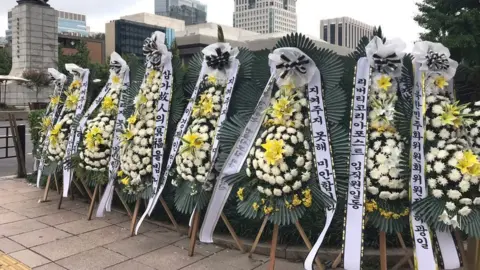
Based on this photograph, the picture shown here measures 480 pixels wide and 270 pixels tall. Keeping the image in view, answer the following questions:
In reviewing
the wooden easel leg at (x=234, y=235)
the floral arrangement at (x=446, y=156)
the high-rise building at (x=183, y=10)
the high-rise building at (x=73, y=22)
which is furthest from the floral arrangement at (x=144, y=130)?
the high-rise building at (x=73, y=22)

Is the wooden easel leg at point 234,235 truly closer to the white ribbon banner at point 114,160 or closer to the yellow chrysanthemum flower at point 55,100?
the white ribbon banner at point 114,160

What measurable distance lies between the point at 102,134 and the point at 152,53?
1226mm

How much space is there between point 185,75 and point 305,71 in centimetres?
174

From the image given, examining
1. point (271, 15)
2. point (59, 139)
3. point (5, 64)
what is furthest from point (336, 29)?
point (5, 64)

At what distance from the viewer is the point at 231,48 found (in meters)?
4.26

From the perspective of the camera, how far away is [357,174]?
3283 mm

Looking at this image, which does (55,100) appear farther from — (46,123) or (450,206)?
(450,206)

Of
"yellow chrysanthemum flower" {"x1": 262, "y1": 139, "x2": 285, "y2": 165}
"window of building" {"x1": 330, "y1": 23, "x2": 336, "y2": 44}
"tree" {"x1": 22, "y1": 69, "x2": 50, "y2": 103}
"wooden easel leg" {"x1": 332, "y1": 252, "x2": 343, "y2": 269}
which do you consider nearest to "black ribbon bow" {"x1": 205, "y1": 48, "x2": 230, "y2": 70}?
"yellow chrysanthemum flower" {"x1": 262, "y1": 139, "x2": 285, "y2": 165}

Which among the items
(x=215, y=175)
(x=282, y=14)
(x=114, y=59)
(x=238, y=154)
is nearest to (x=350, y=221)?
(x=238, y=154)

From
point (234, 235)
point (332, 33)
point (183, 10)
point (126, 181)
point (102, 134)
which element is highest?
point (183, 10)

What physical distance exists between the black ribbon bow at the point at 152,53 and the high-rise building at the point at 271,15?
1317 inches

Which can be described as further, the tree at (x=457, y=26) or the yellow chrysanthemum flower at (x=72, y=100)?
the tree at (x=457, y=26)

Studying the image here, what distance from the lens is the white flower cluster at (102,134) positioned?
5258mm

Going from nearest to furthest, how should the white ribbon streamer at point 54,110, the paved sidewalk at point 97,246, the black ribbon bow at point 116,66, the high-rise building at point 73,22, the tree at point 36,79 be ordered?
1. the paved sidewalk at point 97,246
2. the black ribbon bow at point 116,66
3. the white ribbon streamer at point 54,110
4. the tree at point 36,79
5. the high-rise building at point 73,22
